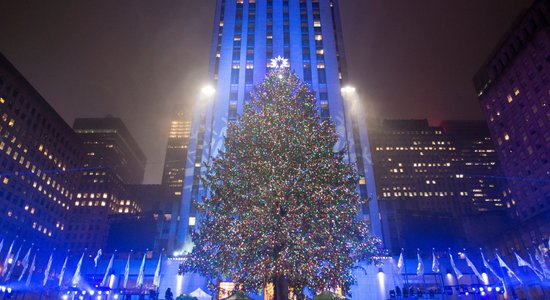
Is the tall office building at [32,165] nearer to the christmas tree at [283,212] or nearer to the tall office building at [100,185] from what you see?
the tall office building at [100,185]

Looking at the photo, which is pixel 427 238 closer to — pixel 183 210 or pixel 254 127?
pixel 183 210

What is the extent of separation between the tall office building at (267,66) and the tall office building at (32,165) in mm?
61218

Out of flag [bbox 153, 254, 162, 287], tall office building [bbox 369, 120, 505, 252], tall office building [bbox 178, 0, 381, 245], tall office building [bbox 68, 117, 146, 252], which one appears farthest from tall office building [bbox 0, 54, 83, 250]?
tall office building [bbox 369, 120, 505, 252]

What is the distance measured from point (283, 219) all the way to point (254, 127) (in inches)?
251

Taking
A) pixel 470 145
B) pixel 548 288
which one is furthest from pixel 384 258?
pixel 470 145

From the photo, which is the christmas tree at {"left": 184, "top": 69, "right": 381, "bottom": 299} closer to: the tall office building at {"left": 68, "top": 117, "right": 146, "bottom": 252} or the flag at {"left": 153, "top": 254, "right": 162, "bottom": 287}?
the flag at {"left": 153, "top": 254, "right": 162, "bottom": 287}

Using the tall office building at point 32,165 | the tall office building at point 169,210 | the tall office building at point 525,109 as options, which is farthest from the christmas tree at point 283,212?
the tall office building at point 32,165

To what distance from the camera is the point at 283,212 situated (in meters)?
19.1

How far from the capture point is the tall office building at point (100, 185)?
129 meters

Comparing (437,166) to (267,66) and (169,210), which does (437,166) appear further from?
(267,66)

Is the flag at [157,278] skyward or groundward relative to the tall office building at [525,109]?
groundward

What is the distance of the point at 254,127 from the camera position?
70.9 feet

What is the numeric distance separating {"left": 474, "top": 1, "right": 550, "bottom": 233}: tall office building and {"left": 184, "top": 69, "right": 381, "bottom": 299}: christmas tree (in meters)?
54.5

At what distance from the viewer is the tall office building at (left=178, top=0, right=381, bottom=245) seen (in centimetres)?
3928
